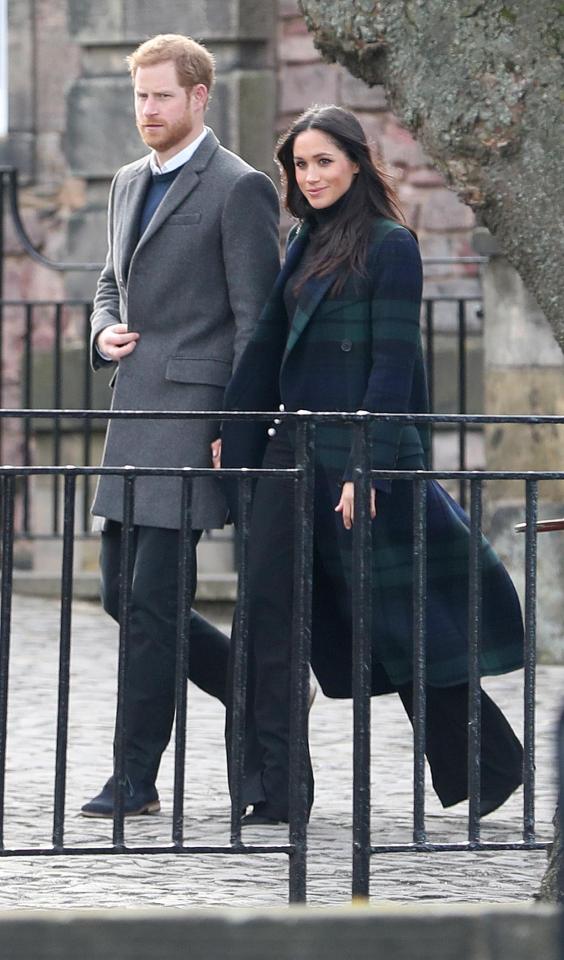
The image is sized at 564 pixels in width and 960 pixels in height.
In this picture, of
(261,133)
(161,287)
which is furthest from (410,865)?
(261,133)

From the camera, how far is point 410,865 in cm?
440

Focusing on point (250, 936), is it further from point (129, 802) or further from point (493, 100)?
point (129, 802)

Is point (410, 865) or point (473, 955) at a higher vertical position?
point (473, 955)

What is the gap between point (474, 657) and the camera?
13.0 ft

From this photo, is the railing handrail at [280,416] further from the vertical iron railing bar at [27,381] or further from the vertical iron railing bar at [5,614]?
the vertical iron railing bar at [27,381]

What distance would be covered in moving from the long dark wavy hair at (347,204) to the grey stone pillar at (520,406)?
3387 millimetres

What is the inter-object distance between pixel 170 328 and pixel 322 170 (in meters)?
0.61

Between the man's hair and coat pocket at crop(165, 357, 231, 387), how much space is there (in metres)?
0.66

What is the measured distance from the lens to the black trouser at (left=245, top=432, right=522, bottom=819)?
179 inches

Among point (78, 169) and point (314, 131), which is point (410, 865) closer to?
point (314, 131)

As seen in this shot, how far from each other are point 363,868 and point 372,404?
3.45ft

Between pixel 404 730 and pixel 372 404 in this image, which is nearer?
pixel 372 404

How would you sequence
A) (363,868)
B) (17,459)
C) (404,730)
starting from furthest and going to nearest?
(17,459), (404,730), (363,868)

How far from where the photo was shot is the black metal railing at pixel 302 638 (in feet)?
12.4
